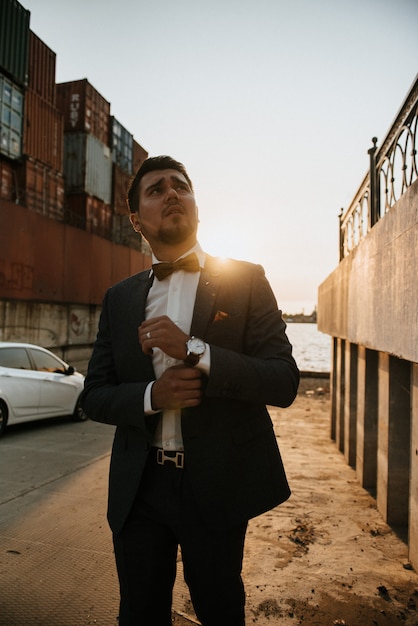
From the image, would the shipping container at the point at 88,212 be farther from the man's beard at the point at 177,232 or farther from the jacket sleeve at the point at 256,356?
the jacket sleeve at the point at 256,356

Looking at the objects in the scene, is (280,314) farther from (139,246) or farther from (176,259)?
(139,246)

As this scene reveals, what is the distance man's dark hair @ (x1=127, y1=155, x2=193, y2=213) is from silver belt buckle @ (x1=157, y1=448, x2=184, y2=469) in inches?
42.1

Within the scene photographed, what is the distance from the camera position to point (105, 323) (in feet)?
6.30

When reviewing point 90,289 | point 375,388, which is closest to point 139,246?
point 90,289

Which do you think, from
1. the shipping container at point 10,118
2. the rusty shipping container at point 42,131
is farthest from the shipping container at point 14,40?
the rusty shipping container at point 42,131

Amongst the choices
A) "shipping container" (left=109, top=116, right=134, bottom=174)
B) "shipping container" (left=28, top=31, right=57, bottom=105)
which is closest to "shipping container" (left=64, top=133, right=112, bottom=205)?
"shipping container" (left=109, top=116, right=134, bottom=174)

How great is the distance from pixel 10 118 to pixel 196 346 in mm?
19070

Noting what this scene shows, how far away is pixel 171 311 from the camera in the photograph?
67.7 inches

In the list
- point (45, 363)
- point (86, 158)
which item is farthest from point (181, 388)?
point (86, 158)

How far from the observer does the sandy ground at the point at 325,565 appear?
2.62 metres

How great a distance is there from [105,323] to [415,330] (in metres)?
1.96

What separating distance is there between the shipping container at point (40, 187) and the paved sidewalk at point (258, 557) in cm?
1471

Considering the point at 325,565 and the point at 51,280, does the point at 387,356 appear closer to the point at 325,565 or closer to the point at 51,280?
the point at 325,565

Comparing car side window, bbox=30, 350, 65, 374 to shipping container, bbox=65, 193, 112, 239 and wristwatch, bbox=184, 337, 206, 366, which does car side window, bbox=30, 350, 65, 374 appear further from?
shipping container, bbox=65, 193, 112, 239
